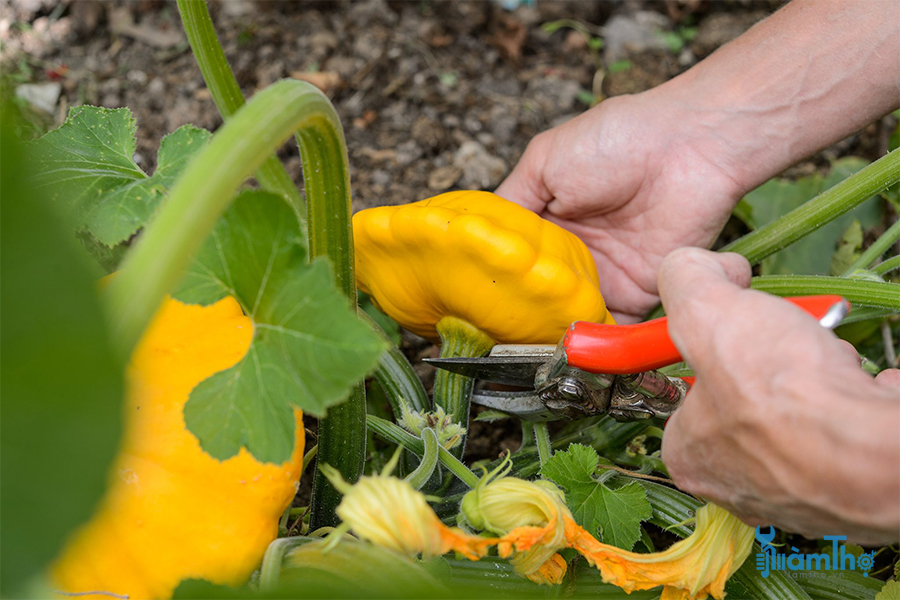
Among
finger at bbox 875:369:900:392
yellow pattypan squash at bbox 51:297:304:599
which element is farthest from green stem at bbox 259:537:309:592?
finger at bbox 875:369:900:392

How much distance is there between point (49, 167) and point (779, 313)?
3.81ft

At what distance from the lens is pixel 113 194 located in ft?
4.14

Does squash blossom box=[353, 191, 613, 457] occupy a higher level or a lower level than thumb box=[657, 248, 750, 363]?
lower

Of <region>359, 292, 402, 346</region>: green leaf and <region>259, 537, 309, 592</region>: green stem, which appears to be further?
<region>359, 292, 402, 346</region>: green leaf

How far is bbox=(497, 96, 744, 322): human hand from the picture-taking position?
6.11ft

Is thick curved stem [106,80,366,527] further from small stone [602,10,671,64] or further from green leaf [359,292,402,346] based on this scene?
small stone [602,10,671,64]

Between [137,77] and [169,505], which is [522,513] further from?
[137,77]

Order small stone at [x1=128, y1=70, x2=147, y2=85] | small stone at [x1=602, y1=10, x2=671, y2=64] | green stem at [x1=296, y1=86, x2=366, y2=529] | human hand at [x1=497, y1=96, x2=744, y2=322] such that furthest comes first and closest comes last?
small stone at [x1=602, y1=10, x2=671, y2=64] < small stone at [x1=128, y1=70, x2=147, y2=85] < human hand at [x1=497, y1=96, x2=744, y2=322] < green stem at [x1=296, y1=86, x2=366, y2=529]

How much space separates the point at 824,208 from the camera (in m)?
1.66

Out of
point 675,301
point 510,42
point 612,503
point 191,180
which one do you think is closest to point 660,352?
point 675,301

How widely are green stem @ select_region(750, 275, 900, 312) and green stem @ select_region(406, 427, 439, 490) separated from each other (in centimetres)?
84

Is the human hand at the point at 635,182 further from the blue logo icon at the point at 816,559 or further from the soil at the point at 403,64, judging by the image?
the blue logo icon at the point at 816,559

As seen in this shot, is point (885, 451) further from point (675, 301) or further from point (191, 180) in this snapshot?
point (191, 180)

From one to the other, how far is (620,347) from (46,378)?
2.81 feet
